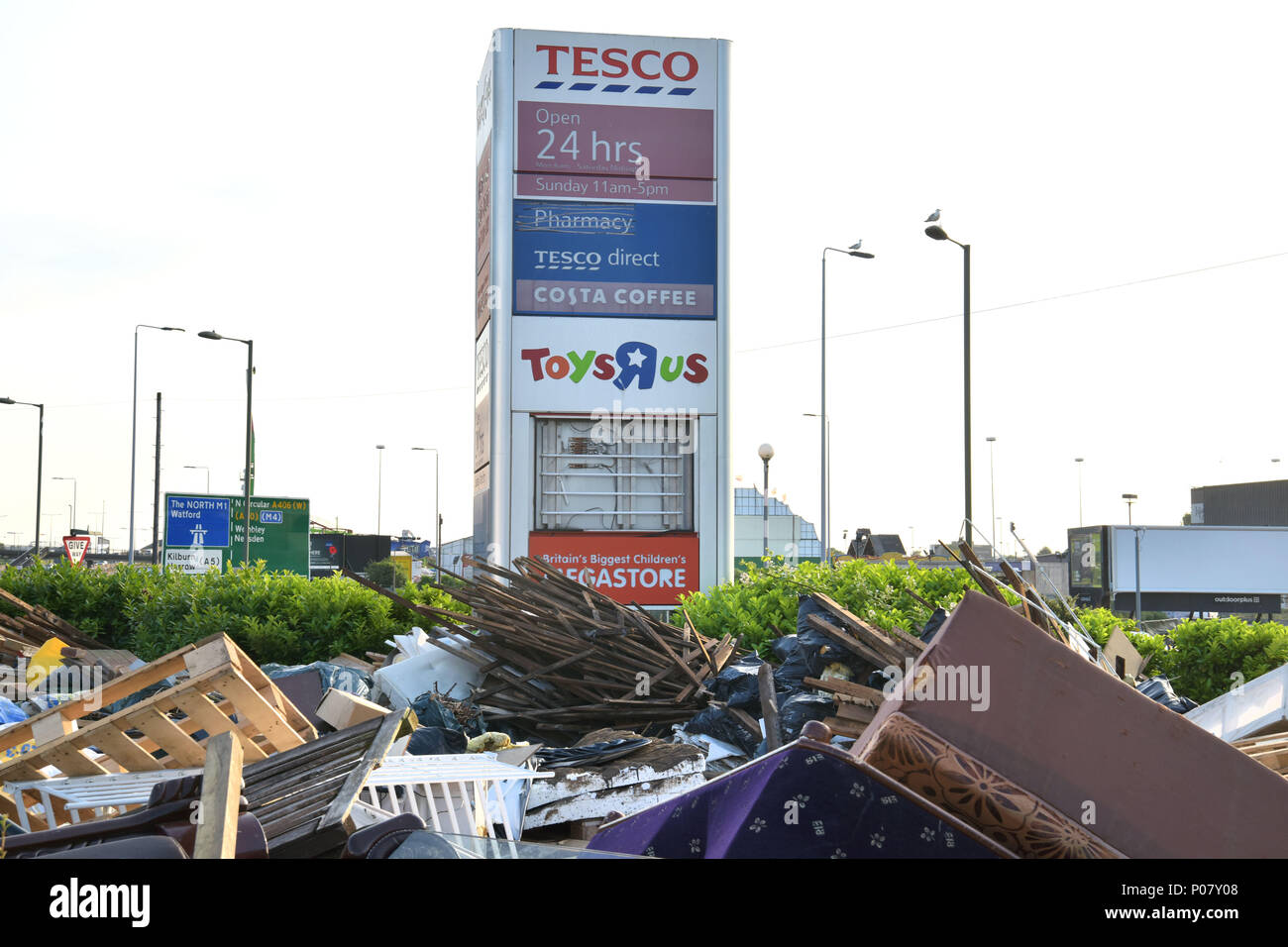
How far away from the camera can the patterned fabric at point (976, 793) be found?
14.1 feet

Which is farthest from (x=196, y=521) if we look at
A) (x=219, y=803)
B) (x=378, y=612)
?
(x=219, y=803)

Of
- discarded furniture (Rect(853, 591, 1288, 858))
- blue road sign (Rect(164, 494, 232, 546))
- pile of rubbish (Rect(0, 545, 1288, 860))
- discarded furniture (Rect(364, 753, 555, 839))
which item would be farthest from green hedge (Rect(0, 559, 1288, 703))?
blue road sign (Rect(164, 494, 232, 546))

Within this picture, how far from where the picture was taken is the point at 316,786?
18.9 feet

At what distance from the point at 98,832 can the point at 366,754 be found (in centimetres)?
189

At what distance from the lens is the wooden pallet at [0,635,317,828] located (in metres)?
6.50

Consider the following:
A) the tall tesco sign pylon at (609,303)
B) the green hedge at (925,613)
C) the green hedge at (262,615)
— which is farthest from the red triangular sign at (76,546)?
the green hedge at (925,613)

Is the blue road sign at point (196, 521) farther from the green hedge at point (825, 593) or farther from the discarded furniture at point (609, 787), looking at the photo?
the discarded furniture at point (609, 787)

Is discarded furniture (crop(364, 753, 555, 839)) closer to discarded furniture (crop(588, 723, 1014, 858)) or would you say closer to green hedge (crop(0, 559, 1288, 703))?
discarded furniture (crop(588, 723, 1014, 858))

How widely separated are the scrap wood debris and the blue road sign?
2160cm

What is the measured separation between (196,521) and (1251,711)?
28.2 m
